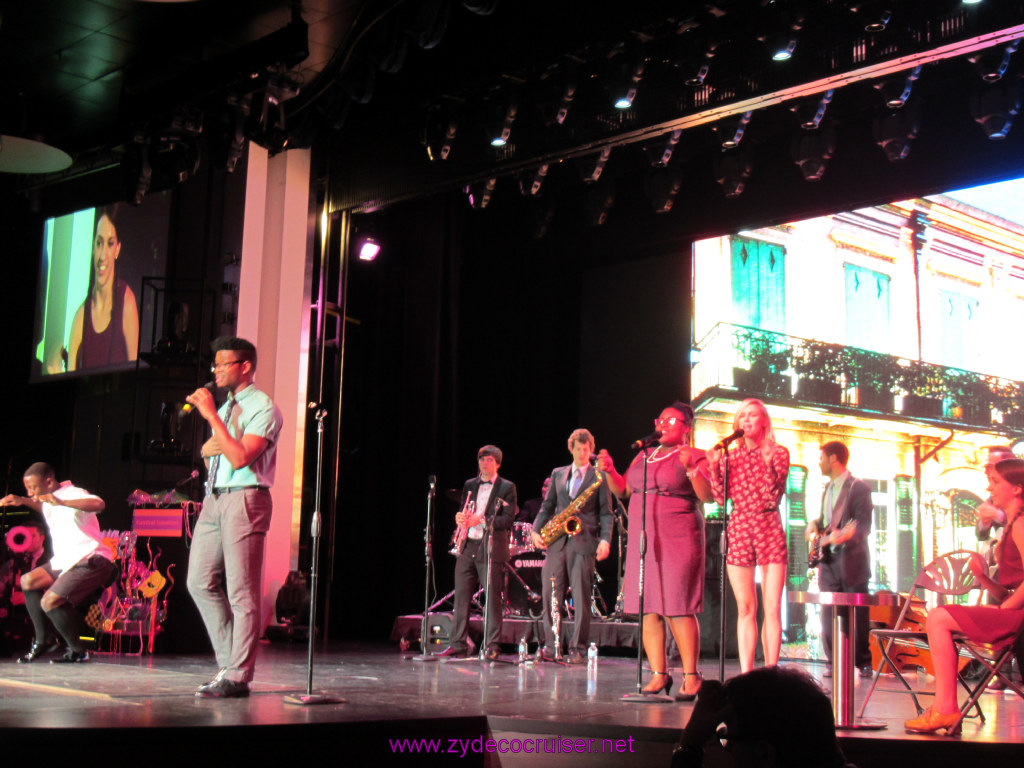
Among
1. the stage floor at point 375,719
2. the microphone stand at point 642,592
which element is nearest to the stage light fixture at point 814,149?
the microphone stand at point 642,592

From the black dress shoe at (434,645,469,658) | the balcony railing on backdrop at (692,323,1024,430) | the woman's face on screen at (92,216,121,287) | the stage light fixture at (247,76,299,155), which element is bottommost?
the black dress shoe at (434,645,469,658)

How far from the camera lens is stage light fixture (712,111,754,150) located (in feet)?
23.4

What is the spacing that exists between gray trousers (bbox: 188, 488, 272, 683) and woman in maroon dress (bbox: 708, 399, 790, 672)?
210cm

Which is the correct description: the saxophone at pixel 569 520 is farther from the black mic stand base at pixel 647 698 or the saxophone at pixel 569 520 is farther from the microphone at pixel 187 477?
the microphone at pixel 187 477

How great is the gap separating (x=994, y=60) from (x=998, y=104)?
1.20 ft

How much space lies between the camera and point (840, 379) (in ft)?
29.9

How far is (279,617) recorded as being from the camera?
→ 9.07m

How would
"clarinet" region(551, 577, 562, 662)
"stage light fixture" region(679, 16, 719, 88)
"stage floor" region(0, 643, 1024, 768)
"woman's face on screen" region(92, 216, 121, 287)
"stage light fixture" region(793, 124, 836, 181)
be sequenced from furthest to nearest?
"woman's face on screen" region(92, 216, 121, 287)
"clarinet" region(551, 577, 562, 662)
"stage light fixture" region(793, 124, 836, 181)
"stage light fixture" region(679, 16, 719, 88)
"stage floor" region(0, 643, 1024, 768)

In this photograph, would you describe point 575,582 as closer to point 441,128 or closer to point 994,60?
point 441,128

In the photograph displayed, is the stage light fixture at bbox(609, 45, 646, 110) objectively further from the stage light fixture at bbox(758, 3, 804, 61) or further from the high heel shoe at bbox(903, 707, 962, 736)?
the high heel shoe at bbox(903, 707, 962, 736)

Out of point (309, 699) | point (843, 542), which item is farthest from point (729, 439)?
point (843, 542)

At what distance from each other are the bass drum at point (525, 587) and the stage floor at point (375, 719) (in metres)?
3.08

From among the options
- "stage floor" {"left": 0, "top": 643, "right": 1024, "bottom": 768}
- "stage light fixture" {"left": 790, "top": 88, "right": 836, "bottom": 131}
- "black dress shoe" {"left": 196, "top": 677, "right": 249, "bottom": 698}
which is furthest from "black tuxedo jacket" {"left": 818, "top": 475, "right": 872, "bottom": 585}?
"black dress shoe" {"left": 196, "top": 677, "right": 249, "bottom": 698}

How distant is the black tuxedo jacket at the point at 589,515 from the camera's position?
763 cm
